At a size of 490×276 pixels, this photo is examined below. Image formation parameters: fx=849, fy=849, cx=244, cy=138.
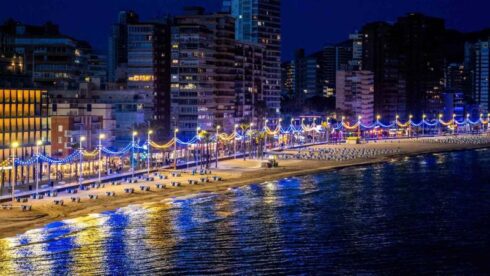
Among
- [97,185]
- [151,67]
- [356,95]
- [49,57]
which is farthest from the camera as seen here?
[356,95]

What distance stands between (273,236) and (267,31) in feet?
413

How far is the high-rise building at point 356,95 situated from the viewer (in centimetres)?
18812

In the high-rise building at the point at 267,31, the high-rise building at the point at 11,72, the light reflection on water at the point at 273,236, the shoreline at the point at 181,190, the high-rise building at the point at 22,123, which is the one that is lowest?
the light reflection on water at the point at 273,236

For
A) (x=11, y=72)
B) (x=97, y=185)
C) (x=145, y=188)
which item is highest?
(x=11, y=72)

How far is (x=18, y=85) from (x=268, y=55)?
103 metres

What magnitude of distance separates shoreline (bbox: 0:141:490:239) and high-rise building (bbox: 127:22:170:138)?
24.5m

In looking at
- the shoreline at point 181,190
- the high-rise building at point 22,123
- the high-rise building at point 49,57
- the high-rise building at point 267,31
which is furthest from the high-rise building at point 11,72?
the high-rise building at point 267,31

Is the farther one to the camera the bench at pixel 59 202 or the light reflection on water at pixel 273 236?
the bench at pixel 59 202

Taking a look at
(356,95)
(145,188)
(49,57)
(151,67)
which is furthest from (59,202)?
(356,95)

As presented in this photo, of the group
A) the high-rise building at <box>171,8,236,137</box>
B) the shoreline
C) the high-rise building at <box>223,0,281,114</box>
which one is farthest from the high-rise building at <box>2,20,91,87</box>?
the high-rise building at <box>223,0,281,114</box>

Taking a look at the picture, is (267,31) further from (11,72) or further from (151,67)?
(11,72)

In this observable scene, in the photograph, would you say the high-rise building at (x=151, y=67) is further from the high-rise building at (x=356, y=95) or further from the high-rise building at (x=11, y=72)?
the high-rise building at (x=356, y=95)

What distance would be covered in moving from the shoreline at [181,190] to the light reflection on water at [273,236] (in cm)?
119

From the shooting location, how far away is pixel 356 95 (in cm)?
19012
